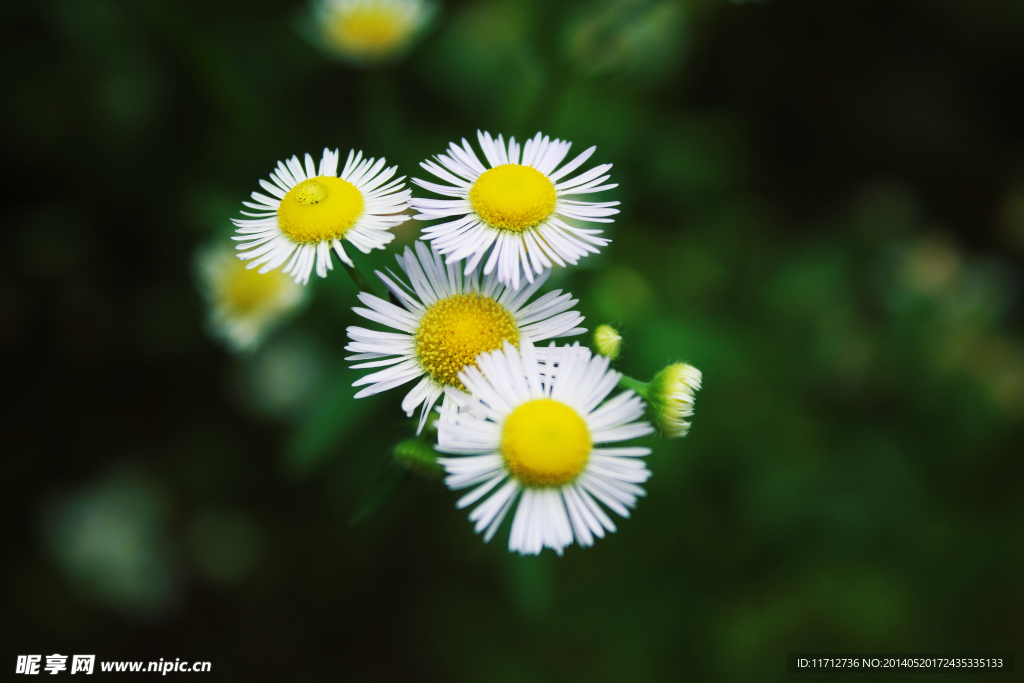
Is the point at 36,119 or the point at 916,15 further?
the point at 916,15

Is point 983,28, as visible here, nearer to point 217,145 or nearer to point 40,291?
point 217,145

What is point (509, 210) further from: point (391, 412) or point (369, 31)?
point (369, 31)

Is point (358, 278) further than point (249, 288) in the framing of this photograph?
No

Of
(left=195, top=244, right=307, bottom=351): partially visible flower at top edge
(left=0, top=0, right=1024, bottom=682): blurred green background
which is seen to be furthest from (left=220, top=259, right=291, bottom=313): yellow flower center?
(left=0, top=0, right=1024, bottom=682): blurred green background

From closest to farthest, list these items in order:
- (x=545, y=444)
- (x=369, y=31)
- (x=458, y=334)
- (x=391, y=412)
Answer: (x=545, y=444) < (x=458, y=334) < (x=391, y=412) < (x=369, y=31)

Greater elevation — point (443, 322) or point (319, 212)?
point (319, 212)

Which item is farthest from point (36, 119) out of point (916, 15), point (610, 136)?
point (916, 15)

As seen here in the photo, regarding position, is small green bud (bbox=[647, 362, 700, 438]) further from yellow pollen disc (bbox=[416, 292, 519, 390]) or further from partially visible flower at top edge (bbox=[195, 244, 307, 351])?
partially visible flower at top edge (bbox=[195, 244, 307, 351])

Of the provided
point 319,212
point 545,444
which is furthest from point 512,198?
point 545,444
